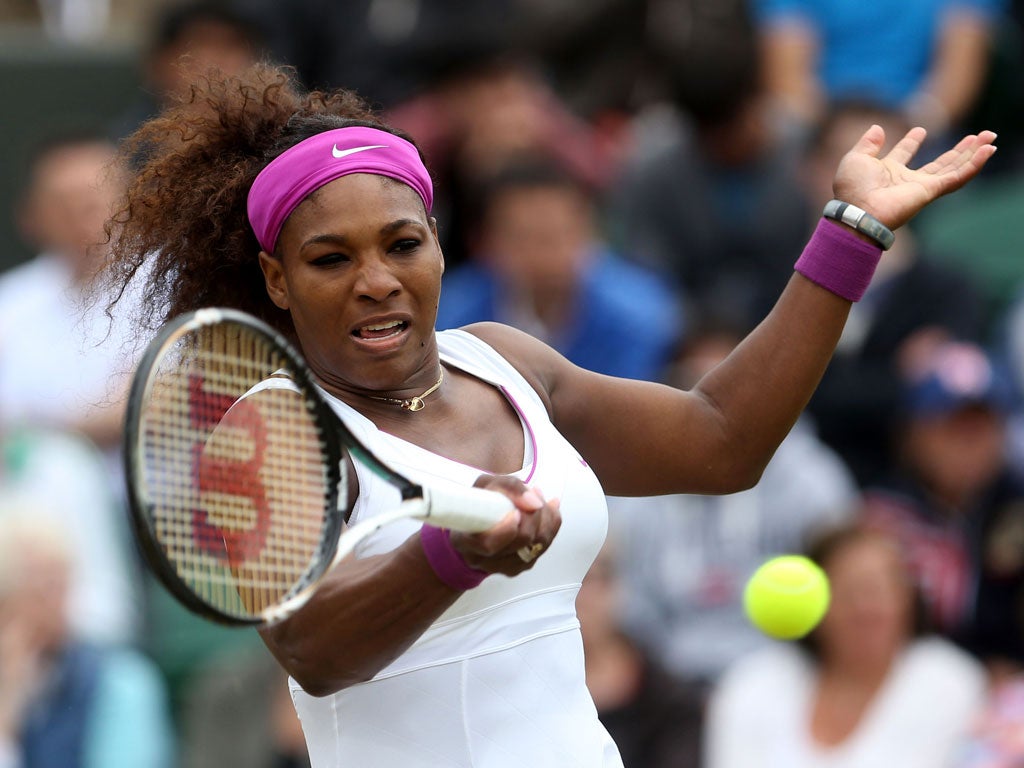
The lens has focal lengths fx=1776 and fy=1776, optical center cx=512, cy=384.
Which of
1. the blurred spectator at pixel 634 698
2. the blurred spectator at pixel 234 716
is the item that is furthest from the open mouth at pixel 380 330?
the blurred spectator at pixel 234 716

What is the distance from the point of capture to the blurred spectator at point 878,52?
7.72 meters

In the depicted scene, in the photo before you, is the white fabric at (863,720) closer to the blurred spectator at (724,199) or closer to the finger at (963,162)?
the blurred spectator at (724,199)

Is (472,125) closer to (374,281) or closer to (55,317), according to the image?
(55,317)

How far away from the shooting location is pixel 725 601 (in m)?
5.89

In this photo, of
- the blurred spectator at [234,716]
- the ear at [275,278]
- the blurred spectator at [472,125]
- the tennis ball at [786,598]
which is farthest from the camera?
the blurred spectator at [472,125]

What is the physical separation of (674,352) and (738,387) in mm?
3479

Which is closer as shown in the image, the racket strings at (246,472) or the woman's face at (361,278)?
the racket strings at (246,472)

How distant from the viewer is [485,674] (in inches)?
103

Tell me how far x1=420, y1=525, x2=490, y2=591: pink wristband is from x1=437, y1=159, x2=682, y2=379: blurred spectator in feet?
12.8

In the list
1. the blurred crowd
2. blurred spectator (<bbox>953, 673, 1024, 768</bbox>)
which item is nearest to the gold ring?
the blurred crowd

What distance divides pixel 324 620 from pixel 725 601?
3633mm

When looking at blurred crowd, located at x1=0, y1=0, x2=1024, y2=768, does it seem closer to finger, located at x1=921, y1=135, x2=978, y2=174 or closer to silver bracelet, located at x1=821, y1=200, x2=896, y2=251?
silver bracelet, located at x1=821, y1=200, x2=896, y2=251

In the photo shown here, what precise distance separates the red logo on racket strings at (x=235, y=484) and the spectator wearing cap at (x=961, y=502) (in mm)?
3657

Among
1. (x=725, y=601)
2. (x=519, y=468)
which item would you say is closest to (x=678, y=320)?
(x=725, y=601)
